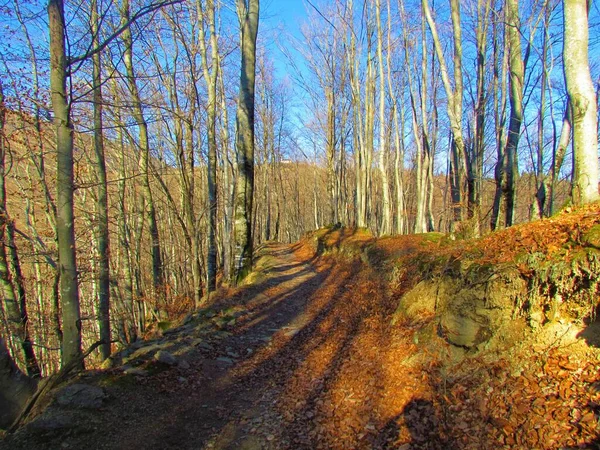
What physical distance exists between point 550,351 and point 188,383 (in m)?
3.96

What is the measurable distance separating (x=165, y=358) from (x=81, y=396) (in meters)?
1.10

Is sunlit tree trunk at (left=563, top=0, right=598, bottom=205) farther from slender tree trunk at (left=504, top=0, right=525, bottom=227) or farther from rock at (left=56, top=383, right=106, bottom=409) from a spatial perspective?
rock at (left=56, top=383, right=106, bottom=409)

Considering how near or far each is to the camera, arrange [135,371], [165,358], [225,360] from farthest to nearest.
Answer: [225,360]
[165,358]
[135,371]

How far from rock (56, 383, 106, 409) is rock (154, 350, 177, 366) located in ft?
2.71

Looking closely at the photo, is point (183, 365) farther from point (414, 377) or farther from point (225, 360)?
point (414, 377)

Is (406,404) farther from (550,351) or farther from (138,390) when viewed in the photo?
(138,390)

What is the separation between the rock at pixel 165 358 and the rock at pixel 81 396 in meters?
0.83

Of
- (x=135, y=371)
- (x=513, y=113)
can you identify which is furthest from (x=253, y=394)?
(x=513, y=113)

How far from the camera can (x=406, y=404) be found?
3609 millimetres

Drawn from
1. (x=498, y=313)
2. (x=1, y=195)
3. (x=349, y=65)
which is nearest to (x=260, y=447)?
(x=498, y=313)

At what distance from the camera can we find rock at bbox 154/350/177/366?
455 centimetres

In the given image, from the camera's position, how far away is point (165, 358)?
4.58 m

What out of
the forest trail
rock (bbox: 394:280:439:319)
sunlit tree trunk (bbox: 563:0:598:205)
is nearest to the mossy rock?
sunlit tree trunk (bbox: 563:0:598:205)

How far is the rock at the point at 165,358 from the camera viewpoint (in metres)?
4.55
